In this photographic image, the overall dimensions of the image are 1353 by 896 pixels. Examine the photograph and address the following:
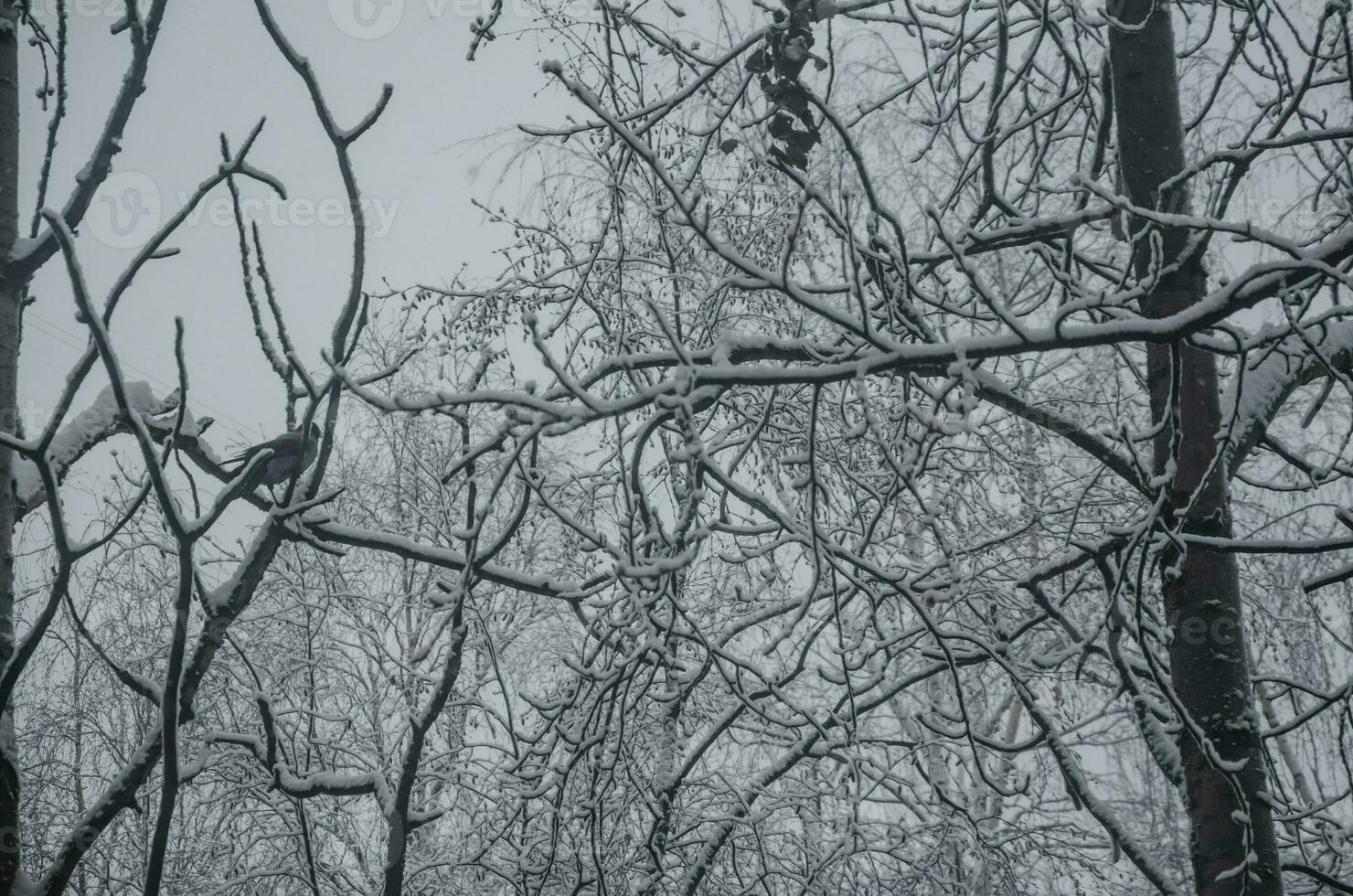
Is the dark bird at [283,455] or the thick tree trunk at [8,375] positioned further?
the dark bird at [283,455]

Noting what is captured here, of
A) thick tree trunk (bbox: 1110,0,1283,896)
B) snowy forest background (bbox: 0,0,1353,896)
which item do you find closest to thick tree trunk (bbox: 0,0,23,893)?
snowy forest background (bbox: 0,0,1353,896)

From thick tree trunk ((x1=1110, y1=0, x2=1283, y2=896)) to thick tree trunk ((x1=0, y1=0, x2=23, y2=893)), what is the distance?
210 centimetres

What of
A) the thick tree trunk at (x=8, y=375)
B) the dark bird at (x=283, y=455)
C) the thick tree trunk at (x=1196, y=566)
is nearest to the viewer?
the thick tree trunk at (x=8, y=375)

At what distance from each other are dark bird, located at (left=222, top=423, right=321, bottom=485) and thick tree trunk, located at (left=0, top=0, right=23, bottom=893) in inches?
15.5

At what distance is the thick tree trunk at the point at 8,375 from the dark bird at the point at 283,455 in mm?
394

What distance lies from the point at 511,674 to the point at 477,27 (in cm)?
475

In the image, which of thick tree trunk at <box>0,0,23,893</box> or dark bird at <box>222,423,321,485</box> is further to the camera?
dark bird at <box>222,423,321,485</box>

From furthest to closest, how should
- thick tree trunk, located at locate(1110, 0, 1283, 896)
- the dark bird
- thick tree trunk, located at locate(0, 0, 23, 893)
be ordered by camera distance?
1. thick tree trunk, located at locate(1110, 0, 1283, 896)
2. the dark bird
3. thick tree trunk, located at locate(0, 0, 23, 893)

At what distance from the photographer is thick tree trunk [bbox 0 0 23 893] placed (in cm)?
174

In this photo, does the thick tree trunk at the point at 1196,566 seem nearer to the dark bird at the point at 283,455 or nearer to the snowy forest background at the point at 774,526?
the snowy forest background at the point at 774,526

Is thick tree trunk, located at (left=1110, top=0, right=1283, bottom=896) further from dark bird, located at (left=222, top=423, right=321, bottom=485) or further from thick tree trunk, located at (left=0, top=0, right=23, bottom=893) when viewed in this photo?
thick tree trunk, located at (left=0, top=0, right=23, bottom=893)

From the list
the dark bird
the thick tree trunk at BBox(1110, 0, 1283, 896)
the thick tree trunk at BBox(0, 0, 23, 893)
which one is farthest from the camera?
the thick tree trunk at BBox(1110, 0, 1283, 896)

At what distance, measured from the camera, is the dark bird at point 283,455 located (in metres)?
2.02

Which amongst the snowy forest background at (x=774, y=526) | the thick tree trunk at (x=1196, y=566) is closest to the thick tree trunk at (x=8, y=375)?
the snowy forest background at (x=774, y=526)
